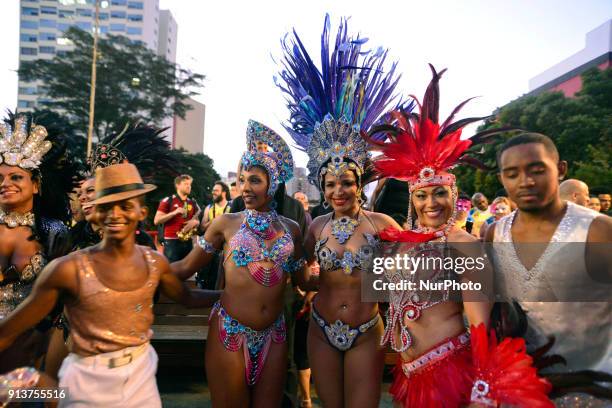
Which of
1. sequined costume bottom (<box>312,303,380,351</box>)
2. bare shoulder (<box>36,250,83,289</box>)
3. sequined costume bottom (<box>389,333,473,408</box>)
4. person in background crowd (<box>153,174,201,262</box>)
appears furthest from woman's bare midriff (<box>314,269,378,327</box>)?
person in background crowd (<box>153,174,201,262</box>)

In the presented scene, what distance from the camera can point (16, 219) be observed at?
3.22m

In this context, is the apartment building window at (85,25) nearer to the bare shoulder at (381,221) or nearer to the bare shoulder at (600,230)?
the bare shoulder at (381,221)

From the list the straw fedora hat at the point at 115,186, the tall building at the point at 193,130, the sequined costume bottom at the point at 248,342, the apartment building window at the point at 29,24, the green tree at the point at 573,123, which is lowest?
the sequined costume bottom at the point at 248,342

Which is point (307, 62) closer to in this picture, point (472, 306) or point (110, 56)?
point (472, 306)

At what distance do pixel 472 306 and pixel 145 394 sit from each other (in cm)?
184

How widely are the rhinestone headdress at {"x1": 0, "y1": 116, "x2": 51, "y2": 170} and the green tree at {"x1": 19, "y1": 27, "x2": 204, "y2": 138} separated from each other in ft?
76.5

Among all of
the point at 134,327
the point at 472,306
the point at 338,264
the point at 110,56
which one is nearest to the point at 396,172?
the point at 338,264

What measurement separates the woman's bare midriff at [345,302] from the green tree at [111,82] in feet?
80.9

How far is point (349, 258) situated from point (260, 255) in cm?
65

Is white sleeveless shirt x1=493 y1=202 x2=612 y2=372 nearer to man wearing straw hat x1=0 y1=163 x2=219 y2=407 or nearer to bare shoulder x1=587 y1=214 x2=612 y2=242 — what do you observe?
bare shoulder x1=587 y1=214 x2=612 y2=242

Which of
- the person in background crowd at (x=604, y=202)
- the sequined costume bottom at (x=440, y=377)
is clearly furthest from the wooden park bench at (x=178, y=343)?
the person in background crowd at (x=604, y=202)

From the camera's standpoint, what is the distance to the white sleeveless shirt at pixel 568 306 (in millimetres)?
2143

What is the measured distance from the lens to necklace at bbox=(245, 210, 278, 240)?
3.17 meters

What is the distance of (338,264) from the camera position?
3102mm
